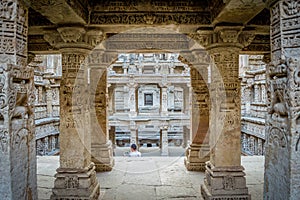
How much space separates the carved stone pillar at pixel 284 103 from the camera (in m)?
2.07

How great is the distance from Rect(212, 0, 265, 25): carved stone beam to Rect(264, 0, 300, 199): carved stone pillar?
2.77ft

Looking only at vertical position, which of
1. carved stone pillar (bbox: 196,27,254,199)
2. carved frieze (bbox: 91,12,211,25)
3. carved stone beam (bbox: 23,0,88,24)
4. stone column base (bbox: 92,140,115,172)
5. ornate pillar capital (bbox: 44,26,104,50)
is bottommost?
stone column base (bbox: 92,140,115,172)

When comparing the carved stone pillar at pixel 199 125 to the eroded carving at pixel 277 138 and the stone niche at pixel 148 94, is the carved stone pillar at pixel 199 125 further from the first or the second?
the stone niche at pixel 148 94

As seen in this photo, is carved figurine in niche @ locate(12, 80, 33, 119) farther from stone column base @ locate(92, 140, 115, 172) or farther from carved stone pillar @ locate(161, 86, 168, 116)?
carved stone pillar @ locate(161, 86, 168, 116)

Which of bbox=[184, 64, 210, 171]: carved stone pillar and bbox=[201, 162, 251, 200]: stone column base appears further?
bbox=[184, 64, 210, 171]: carved stone pillar

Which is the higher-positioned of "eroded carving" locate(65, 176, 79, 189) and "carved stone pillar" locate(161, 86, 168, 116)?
"carved stone pillar" locate(161, 86, 168, 116)

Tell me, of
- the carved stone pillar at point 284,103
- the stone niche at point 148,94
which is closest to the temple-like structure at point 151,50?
the carved stone pillar at point 284,103

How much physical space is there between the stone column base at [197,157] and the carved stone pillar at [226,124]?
2.09 meters

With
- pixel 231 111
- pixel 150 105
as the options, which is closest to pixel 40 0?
pixel 231 111

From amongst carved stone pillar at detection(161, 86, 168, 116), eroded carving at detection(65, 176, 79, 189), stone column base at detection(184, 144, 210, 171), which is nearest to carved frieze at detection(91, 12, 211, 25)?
eroded carving at detection(65, 176, 79, 189)

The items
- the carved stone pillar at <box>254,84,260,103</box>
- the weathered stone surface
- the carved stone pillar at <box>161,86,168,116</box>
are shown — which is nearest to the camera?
the weathered stone surface

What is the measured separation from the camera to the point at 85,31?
4.44 meters

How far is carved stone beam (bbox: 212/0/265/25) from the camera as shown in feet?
10.6

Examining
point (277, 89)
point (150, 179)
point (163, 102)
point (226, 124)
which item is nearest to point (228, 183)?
point (226, 124)
